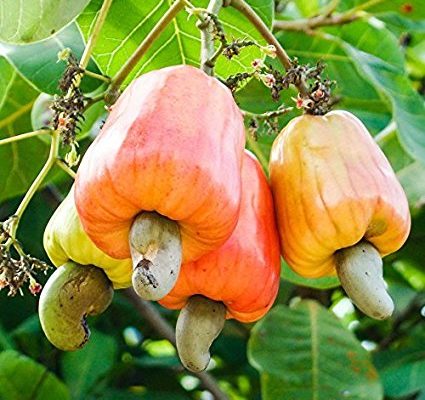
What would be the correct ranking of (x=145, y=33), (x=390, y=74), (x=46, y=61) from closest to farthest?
(x=145, y=33), (x=46, y=61), (x=390, y=74)

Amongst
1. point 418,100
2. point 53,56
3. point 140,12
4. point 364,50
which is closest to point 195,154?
point 140,12

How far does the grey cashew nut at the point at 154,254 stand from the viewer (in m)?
0.95

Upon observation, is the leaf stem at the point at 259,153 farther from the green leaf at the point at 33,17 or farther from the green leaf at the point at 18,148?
the green leaf at the point at 33,17

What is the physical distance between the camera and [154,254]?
3.17 feet

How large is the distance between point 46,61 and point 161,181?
74cm

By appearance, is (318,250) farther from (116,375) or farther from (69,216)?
(116,375)

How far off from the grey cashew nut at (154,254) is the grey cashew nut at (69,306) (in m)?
A: 0.17

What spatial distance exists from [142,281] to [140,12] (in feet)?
1.97

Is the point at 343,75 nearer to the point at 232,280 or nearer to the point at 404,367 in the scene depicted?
the point at 404,367

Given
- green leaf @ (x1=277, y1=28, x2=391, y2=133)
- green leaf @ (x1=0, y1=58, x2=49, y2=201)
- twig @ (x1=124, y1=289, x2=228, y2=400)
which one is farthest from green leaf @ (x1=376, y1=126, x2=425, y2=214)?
green leaf @ (x1=0, y1=58, x2=49, y2=201)

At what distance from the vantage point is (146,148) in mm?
971

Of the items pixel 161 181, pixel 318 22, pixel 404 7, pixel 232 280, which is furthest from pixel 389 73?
pixel 161 181

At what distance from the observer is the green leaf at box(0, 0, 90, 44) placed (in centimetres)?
116

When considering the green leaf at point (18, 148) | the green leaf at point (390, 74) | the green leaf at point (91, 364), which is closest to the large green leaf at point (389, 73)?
the green leaf at point (390, 74)
